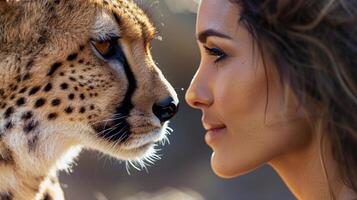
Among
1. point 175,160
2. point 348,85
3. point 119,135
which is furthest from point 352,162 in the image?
point 175,160

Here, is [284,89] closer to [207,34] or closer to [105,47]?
[207,34]

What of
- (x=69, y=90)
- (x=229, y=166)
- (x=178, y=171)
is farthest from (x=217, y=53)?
(x=178, y=171)

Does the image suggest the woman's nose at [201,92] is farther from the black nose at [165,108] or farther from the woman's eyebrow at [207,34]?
the black nose at [165,108]

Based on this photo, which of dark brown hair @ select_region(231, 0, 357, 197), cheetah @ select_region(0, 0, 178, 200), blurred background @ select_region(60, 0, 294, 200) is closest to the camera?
dark brown hair @ select_region(231, 0, 357, 197)

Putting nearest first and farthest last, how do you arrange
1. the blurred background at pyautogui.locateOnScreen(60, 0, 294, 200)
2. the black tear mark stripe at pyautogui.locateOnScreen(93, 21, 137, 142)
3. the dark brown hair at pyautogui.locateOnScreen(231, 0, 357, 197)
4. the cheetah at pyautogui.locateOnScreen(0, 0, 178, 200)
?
the dark brown hair at pyautogui.locateOnScreen(231, 0, 357, 197) → the cheetah at pyautogui.locateOnScreen(0, 0, 178, 200) → the black tear mark stripe at pyautogui.locateOnScreen(93, 21, 137, 142) → the blurred background at pyautogui.locateOnScreen(60, 0, 294, 200)

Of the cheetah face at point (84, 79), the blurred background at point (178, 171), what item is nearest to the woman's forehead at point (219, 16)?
the cheetah face at point (84, 79)

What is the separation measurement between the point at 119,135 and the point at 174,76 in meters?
2.82

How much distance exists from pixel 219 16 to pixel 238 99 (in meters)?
0.12

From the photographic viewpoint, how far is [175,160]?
4516 millimetres

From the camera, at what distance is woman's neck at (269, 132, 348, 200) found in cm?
125

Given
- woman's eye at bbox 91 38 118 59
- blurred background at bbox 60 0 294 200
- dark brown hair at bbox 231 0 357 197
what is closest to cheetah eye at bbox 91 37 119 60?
woman's eye at bbox 91 38 118 59

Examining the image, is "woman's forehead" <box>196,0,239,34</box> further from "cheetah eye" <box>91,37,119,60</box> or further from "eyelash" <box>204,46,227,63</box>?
"cheetah eye" <box>91,37,119,60</box>

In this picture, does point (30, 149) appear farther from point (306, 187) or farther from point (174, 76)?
point (174, 76)

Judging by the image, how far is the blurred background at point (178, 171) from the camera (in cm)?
A: 399
